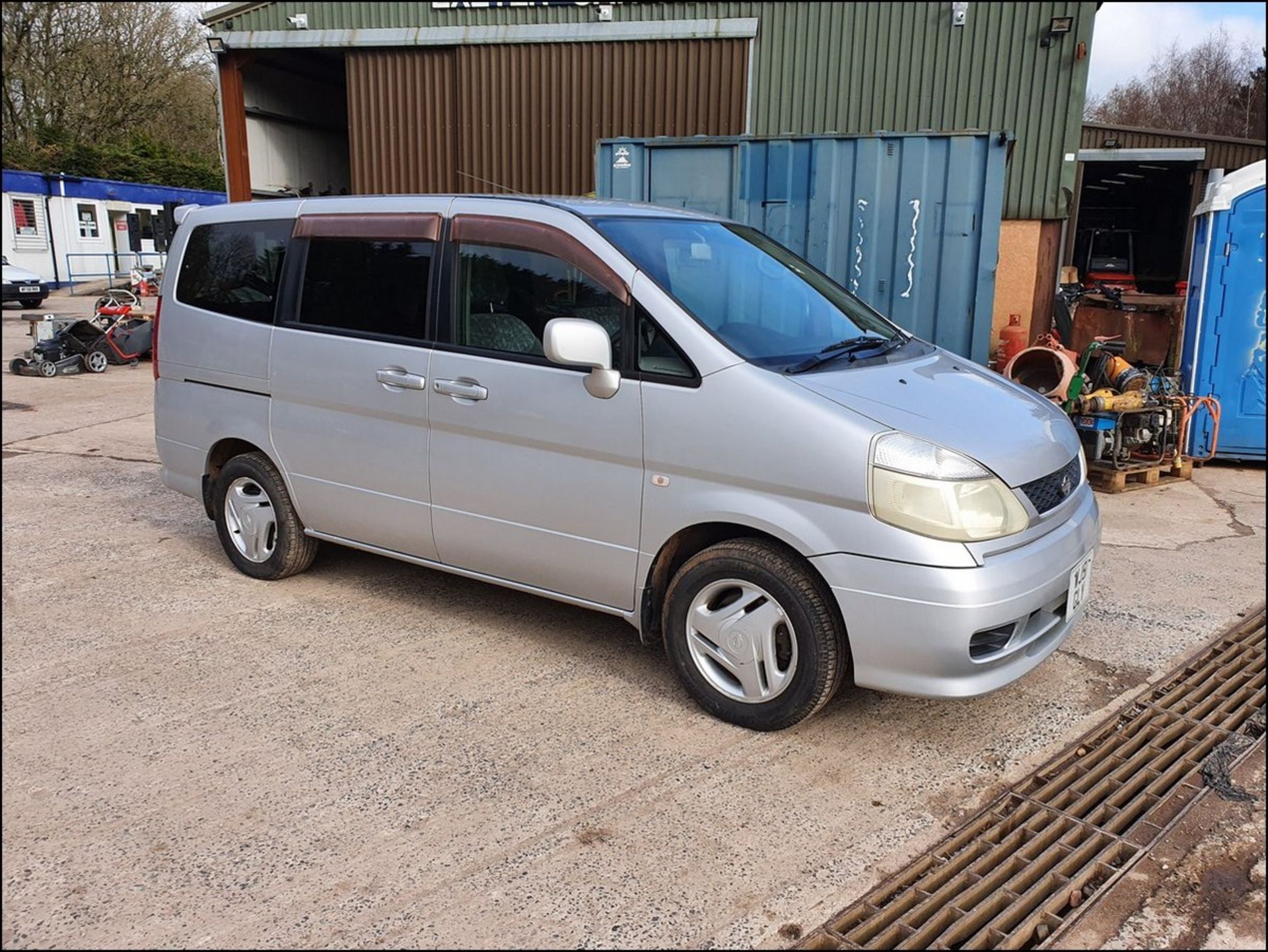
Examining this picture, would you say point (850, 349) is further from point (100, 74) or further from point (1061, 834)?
point (100, 74)

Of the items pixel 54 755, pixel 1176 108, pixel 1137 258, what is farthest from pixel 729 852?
pixel 1137 258

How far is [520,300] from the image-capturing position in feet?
13.4

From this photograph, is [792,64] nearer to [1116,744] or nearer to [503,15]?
[503,15]

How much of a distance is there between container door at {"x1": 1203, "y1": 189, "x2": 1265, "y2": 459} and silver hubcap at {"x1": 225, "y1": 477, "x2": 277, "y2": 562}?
7356mm

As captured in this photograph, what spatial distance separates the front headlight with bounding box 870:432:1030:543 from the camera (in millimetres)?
3221

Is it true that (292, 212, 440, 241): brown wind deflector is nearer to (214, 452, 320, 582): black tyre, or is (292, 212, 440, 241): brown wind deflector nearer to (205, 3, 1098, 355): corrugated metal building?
(214, 452, 320, 582): black tyre

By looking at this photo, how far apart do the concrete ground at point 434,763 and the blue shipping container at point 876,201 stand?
12.2 ft

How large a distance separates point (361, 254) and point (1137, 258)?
789 inches

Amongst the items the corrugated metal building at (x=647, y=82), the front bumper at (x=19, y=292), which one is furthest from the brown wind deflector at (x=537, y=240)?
the front bumper at (x=19, y=292)

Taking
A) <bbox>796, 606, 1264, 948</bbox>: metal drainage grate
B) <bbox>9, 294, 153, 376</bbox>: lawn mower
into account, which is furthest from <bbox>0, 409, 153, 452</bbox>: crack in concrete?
<bbox>796, 606, 1264, 948</bbox>: metal drainage grate

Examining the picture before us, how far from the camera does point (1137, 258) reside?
2047cm

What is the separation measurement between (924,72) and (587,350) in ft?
32.2

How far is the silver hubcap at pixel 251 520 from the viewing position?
5.09 metres

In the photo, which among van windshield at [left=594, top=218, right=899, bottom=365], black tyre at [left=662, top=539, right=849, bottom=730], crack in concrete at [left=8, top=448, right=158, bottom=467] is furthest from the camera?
crack in concrete at [left=8, top=448, right=158, bottom=467]
